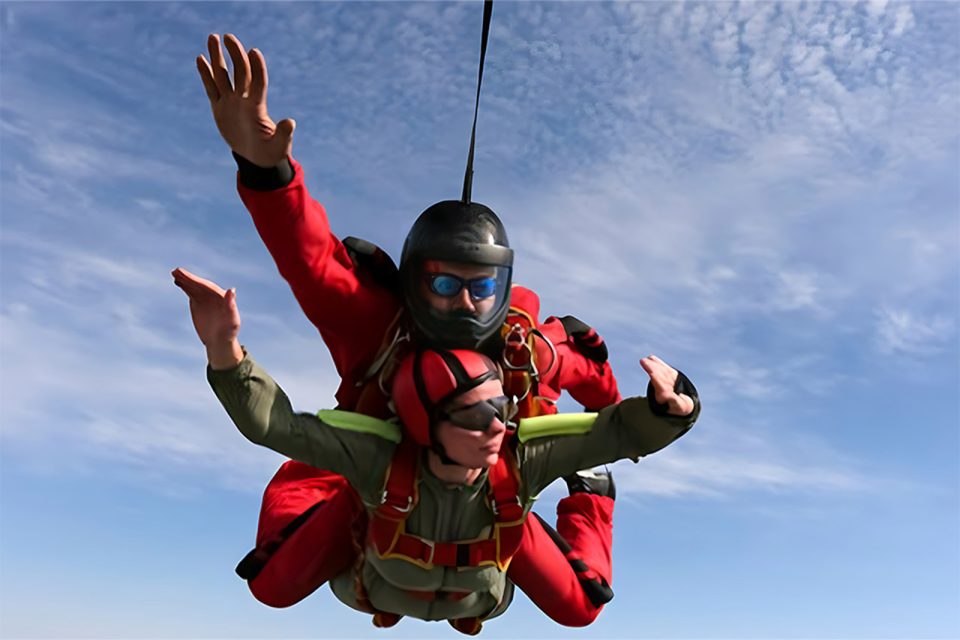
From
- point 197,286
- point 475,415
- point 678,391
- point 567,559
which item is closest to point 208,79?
point 197,286

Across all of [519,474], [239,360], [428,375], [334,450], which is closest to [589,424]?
[519,474]

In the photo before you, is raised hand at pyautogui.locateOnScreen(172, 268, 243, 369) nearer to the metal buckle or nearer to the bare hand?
the metal buckle

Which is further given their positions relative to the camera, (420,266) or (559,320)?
(559,320)

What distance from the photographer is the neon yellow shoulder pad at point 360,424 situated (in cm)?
440

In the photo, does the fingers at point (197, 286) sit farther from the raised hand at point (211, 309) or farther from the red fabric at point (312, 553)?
the red fabric at point (312, 553)

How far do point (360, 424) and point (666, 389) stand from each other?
1347 mm

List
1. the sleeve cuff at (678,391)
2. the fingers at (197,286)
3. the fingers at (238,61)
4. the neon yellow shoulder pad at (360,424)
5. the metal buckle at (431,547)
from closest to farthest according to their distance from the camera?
the fingers at (197,286) → the fingers at (238,61) → the sleeve cuff at (678,391) → the neon yellow shoulder pad at (360,424) → the metal buckle at (431,547)

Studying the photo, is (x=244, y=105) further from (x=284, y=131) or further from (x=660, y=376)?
(x=660, y=376)

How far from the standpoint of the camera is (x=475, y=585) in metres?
4.70

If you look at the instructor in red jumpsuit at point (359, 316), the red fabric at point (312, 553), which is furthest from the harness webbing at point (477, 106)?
the red fabric at point (312, 553)

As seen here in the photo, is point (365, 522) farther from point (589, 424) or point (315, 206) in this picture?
point (315, 206)

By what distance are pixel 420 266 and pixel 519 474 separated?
1.06 m

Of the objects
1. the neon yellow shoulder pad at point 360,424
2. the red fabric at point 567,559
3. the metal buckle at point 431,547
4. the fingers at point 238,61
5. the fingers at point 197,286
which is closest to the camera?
the fingers at point 197,286

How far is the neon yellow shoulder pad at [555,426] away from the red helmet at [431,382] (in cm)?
33
